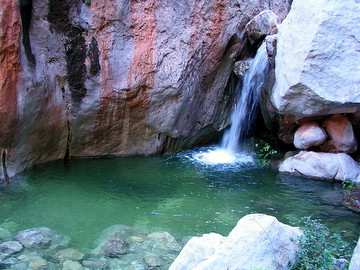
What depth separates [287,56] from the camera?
6918 millimetres

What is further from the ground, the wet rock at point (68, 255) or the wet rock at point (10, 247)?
the wet rock at point (68, 255)

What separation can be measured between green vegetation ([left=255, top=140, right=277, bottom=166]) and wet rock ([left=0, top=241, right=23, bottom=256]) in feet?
17.4

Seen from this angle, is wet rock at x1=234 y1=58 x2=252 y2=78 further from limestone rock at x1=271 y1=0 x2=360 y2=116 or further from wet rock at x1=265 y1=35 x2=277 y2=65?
limestone rock at x1=271 y1=0 x2=360 y2=116

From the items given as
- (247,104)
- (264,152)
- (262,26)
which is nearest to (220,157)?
(264,152)

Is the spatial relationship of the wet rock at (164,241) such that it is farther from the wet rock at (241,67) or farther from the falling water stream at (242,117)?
the wet rock at (241,67)

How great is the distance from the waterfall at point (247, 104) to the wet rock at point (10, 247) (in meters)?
5.80

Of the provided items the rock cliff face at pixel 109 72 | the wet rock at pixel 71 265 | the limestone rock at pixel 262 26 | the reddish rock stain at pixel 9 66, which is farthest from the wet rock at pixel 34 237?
the limestone rock at pixel 262 26

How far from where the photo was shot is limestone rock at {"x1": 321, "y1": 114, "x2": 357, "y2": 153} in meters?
7.26

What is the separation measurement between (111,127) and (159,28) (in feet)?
7.45

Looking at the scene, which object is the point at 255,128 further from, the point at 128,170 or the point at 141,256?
the point at 141,256

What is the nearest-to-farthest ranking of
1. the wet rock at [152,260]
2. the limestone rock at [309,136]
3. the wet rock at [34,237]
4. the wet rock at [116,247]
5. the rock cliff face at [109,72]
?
the wet rock at [152,260]
the wet rock at [116,247]
the wet rock at [34,237]
the rock cliff face at [109,72]
the limestone rock at [309,136]

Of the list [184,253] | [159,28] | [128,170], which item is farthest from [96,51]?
[184,253]

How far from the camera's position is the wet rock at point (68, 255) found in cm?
418

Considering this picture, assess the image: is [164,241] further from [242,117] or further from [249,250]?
[242,117]
